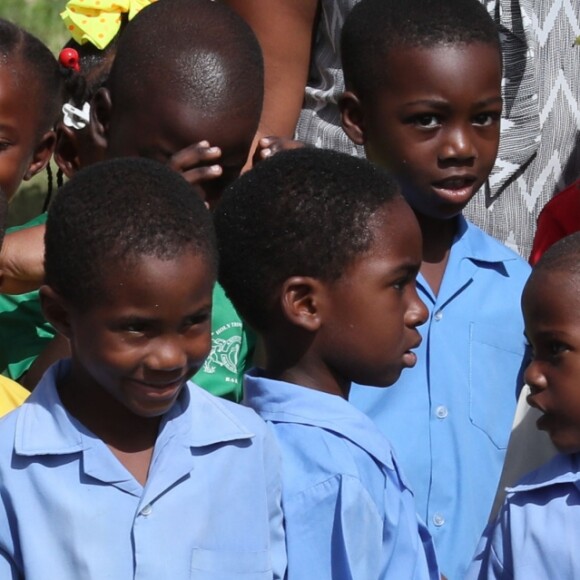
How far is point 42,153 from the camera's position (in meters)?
3.44

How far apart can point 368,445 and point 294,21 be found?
5.48 ft

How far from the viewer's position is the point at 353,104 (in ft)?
11.2

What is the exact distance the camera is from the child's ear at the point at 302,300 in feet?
8.79

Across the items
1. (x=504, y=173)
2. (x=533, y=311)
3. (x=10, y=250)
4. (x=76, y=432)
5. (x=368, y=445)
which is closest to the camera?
(x=76, y=432)

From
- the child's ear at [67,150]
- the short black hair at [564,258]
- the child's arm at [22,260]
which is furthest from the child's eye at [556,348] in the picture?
the child's ear at [67,150]

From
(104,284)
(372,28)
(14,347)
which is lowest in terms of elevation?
(14,347)

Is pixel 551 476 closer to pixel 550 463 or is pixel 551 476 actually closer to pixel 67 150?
pixel 550 463

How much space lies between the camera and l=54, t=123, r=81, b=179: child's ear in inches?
134

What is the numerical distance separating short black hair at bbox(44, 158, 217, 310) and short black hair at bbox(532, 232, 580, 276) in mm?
801

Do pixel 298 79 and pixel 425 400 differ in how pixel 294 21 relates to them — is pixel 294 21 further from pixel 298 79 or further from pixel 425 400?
pixel 425 400

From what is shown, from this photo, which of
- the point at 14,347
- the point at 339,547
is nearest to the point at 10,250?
the point at 14,347

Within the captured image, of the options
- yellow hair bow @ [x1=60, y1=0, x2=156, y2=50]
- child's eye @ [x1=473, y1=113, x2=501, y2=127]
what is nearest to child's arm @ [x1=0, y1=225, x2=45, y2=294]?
yellow hair bow @ [x1=60, y1=0, x2=156, y2=50]

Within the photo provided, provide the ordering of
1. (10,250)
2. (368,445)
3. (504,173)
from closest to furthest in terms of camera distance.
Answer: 1. (368,445)
2. (10,250)
3. (504,173)

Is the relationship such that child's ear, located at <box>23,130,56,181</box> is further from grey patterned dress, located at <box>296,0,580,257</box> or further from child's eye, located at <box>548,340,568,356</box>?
child's eye, located at <box>548,340,568,356</box>
